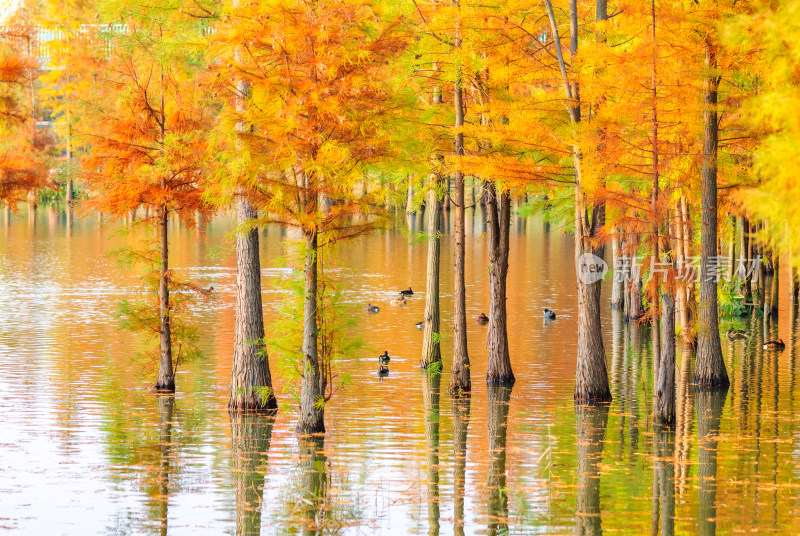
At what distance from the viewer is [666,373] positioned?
18.0 meters

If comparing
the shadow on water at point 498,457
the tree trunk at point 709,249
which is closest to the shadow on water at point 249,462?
the shadow on water at point 498,457

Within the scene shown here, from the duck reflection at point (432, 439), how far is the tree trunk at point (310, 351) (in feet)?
6.77

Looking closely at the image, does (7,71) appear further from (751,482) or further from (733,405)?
(733,405)

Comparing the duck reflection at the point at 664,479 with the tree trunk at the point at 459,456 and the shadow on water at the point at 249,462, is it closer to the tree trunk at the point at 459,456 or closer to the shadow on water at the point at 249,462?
the tree trunk at the point at 459,456

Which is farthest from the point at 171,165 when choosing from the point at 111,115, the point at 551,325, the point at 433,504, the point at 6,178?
the point at 551,325

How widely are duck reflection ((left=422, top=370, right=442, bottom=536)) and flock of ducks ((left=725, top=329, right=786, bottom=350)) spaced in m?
10.4

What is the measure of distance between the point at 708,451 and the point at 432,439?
183 inches

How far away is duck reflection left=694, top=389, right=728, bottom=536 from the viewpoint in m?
13.0

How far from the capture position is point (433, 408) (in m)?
20.9

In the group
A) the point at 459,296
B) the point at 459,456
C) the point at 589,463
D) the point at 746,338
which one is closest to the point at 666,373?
the point at 589,463

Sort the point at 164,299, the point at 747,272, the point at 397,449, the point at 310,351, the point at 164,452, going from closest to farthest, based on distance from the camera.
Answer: the point at 164,452, the point at 397,449, the point at 310,351, the point at 164,299, the point at 747,272

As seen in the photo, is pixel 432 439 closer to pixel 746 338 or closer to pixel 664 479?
pixel 664 479

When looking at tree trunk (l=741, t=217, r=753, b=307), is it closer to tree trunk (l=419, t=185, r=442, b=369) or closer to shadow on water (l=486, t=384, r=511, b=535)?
tree trunk (l=419, t=185, r=442, b=369)

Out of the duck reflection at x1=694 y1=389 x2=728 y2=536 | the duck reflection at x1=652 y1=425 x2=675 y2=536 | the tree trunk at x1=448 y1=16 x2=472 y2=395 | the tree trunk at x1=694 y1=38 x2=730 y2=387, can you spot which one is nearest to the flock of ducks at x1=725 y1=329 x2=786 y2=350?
the tree trunk at x1=694 y1=38 x2=730 y2=387
